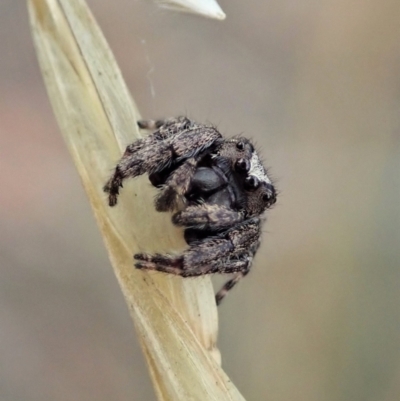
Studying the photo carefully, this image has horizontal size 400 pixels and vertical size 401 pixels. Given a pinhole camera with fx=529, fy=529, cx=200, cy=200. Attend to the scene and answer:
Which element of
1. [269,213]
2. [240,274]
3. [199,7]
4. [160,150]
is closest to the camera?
[199,7]

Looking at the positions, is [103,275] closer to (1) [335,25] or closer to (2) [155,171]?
(2) [155,171]

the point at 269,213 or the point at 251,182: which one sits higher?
the point at 251,182

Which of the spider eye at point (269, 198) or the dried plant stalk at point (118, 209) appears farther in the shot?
the spider eye at point (269, 198)

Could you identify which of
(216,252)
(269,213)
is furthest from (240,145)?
(269,213)

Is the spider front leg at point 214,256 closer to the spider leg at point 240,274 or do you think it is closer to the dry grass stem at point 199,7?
the spider leg at point 240,274

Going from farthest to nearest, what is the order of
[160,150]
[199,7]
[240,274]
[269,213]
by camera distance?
[269,213]
[240,274]
[160,150]
[199,7]

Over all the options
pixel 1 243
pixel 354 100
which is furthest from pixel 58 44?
pixel 354 100

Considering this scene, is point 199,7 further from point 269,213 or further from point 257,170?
point 269,213

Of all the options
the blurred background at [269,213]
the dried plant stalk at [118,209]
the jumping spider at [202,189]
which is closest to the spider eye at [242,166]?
the jumping spider at [202,189]
